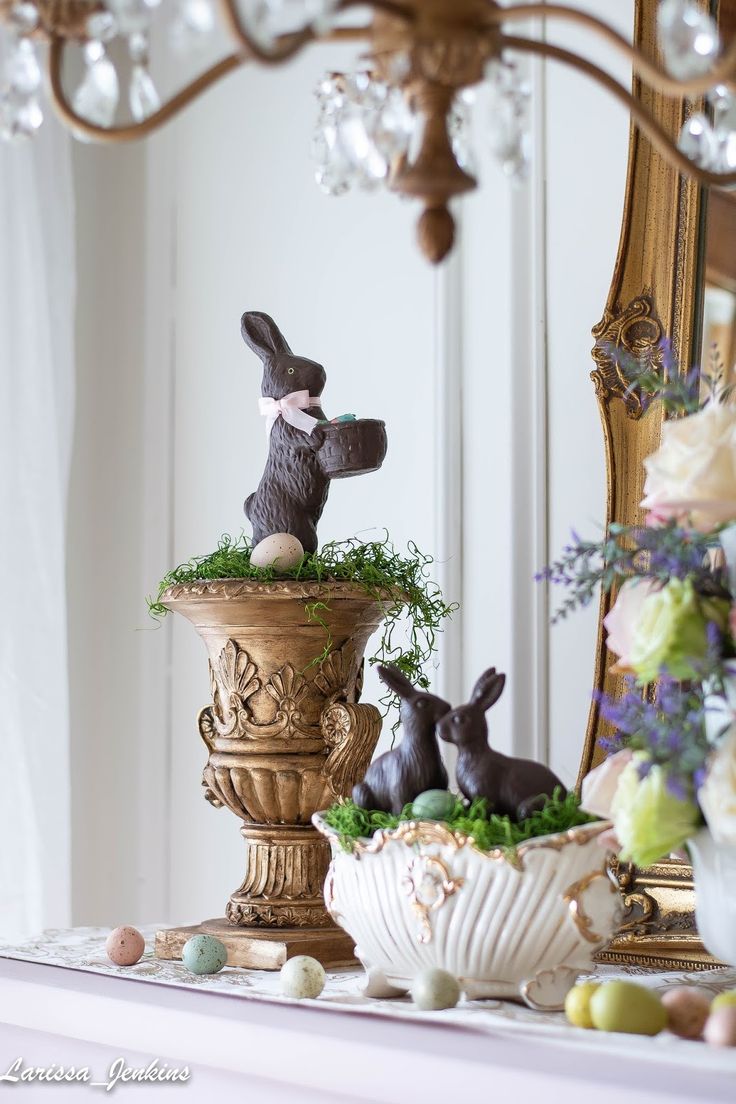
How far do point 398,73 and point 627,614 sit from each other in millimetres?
429

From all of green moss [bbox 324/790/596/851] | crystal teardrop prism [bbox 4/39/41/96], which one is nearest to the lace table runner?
green moss [bbox 324/790/596/851]

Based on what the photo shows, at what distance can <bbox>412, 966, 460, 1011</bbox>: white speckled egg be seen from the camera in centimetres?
98

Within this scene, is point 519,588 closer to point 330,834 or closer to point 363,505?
point 363,505

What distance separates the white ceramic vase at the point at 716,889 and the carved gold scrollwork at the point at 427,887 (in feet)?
0.57

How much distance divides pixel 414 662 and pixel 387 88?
702 millimetres

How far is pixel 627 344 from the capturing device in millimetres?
1400

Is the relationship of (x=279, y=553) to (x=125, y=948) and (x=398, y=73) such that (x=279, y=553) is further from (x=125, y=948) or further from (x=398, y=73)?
(x=398, y=73)

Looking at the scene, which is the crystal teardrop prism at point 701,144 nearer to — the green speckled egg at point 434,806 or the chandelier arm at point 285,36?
the chandelier arm at point 285,36

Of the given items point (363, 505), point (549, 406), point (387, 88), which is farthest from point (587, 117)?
point (387, 88)

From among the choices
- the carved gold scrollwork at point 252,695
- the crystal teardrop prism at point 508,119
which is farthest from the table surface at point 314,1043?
the crystal teardrop prism at point 508,119

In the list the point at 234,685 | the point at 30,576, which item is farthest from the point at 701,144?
the point at 30,576

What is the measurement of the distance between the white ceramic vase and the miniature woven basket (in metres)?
0.51

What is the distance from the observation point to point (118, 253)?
7.06ft

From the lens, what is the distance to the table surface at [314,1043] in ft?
2.64
